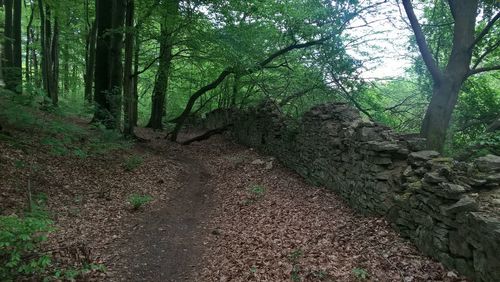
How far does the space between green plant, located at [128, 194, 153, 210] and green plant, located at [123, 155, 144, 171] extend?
204 cm

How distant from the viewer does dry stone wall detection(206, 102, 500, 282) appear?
4.15m

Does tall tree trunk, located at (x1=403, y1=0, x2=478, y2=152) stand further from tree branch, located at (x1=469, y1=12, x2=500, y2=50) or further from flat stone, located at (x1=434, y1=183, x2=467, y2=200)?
flat stone, located at (x1=434, y1=183, x2=467, y2=200)

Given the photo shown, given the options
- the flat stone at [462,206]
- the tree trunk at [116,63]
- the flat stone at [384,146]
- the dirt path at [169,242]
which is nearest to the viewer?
the flat stone at [462,206]

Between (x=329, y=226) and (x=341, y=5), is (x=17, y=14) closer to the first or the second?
(x=341, y=5)

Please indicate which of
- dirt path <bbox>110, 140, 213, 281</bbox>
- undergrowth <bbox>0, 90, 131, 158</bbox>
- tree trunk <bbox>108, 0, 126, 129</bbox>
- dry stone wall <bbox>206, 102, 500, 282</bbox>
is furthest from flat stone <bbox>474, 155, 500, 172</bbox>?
tree trunk <bbox>108, 0, 126, 129</bbox>

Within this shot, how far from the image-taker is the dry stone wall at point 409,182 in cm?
415

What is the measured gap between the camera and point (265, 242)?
6289mm

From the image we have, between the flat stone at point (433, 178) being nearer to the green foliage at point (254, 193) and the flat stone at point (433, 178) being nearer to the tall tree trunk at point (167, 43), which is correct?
the green foliage at point (254, 193)

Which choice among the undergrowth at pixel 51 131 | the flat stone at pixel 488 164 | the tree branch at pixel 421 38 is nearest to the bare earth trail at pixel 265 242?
the flat stone at pixel 488 164

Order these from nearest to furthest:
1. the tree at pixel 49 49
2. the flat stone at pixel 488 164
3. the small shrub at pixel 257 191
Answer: the flat stone at pixel 488 164
the small shrub at pixel 257 191
the tree at pixel 49 49

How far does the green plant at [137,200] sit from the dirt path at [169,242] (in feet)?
1.11

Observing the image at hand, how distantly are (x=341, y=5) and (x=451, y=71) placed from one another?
461cm

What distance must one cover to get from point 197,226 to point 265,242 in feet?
6.40

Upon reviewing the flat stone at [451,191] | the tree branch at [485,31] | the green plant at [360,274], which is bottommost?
the green plant at [360,274]
